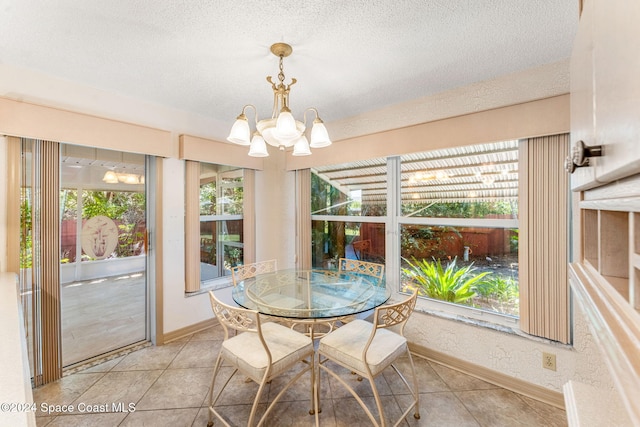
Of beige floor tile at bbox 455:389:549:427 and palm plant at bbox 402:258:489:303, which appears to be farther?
palm plant at bbox 402:258:489:303

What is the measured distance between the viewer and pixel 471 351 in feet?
7.30

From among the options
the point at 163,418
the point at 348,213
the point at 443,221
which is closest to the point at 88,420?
the point at 163,418

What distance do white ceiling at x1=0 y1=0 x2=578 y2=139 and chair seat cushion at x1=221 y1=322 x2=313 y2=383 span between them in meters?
1.94

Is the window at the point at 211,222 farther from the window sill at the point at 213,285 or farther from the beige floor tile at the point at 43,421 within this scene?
the beige floor tile at the point at 43,421

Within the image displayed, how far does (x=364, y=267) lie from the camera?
9.24 ft

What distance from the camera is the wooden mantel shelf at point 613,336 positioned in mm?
315

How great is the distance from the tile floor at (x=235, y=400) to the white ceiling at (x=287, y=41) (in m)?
2.43

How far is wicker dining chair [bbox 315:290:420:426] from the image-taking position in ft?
5.08

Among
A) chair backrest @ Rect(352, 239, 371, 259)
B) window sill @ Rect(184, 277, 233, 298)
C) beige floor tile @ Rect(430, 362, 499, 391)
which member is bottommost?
beige floor tile @ Rect(430, 362, 499, 391)

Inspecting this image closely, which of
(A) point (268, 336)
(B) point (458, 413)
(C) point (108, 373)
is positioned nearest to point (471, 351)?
(B) point (458, 413)

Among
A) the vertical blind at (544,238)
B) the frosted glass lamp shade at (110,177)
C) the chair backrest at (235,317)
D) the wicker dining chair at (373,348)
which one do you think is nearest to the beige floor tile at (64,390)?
the chair backrest at (235,317)

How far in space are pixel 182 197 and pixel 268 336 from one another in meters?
1.87

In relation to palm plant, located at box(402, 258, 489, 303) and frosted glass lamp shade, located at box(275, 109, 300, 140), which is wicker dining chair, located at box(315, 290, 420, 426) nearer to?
palm plant, located at box(402, 258, 489, 303)

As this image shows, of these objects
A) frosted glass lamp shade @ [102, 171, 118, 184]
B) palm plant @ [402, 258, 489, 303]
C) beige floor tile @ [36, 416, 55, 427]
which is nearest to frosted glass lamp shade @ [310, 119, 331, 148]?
palm plant @ [402, 258, 489, 303]
